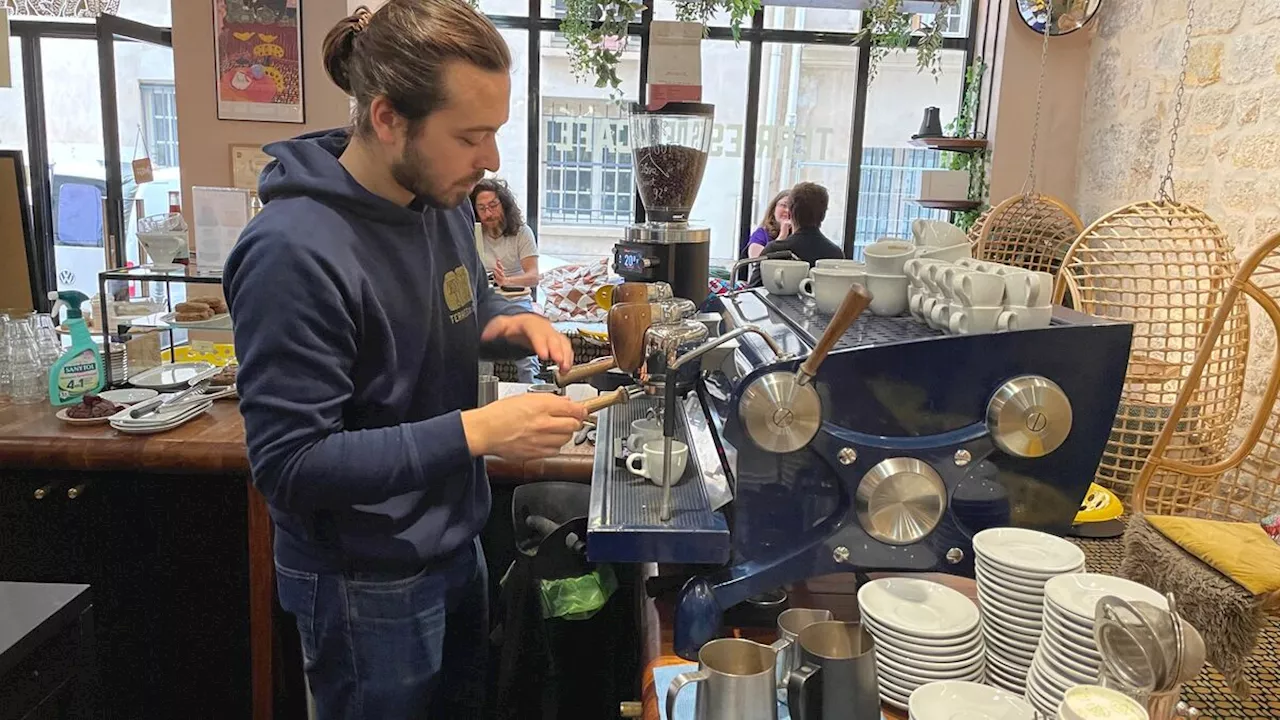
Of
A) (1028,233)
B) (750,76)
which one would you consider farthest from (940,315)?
(750,76)

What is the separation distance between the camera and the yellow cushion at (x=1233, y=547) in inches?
44.7

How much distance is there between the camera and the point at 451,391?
4.51ft

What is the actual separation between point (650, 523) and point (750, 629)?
0.24 metres

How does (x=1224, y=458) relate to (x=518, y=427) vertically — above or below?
below

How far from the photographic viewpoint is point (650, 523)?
1.17 metres

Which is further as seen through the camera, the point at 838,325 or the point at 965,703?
the point at 838,325

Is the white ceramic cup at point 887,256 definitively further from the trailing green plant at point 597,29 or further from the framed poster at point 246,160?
the framed poster at point 246,160

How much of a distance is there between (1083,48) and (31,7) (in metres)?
6.62

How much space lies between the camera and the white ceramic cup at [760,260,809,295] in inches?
70.3

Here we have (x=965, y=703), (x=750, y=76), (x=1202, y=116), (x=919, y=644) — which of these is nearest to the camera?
(x=965, y=703)

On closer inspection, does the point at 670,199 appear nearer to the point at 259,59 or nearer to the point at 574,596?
the point at 574,596

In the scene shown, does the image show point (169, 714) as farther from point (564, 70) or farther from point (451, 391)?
point (564, 70)

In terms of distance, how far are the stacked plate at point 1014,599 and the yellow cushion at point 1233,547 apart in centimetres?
28

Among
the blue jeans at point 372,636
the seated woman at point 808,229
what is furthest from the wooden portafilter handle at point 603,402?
the seated woman at point 808,229
